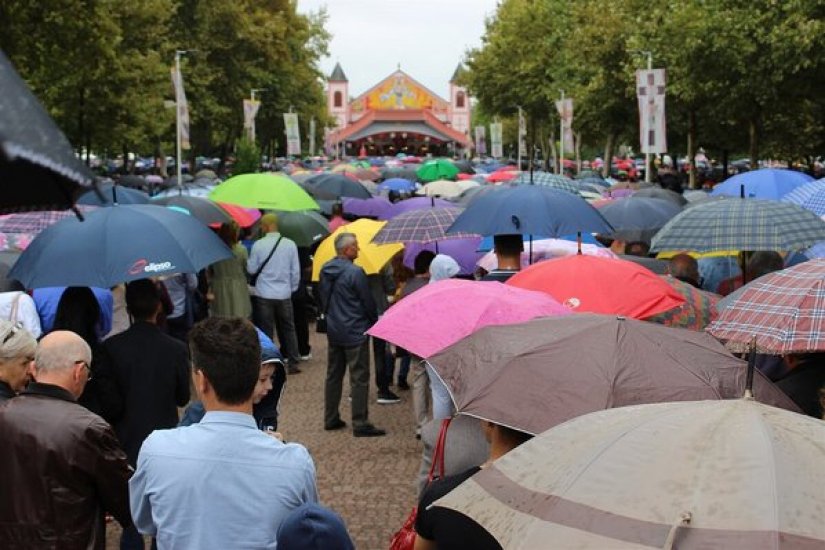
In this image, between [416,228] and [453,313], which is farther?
[416,228]

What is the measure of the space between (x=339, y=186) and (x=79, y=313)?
1352 centimetres

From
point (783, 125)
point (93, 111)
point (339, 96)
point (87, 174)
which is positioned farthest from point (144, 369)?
point (339, 96)

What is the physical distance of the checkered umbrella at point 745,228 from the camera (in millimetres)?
8031

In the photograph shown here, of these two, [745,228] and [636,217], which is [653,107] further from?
[745,228]

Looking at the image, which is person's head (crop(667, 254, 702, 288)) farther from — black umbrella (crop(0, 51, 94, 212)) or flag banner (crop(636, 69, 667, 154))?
flag banner (crop(636, 69, 667, 154))

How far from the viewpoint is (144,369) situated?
586 cm

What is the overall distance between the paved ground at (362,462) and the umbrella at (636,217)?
298 centimetres

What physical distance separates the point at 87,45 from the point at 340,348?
47.6ft

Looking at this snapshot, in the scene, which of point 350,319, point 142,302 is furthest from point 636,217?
point 142,302

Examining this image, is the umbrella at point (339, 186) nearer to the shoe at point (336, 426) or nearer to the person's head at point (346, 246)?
the shoe at point (336, 426)

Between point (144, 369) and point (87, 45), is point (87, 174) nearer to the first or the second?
point (144, 369)

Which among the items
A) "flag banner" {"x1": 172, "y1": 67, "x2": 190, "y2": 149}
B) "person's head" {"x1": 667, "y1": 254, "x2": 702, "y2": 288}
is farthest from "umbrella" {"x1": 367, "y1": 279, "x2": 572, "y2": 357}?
"flag banner" {"x1": 172, "y1": 67, "x2": 190, "y2": 149}

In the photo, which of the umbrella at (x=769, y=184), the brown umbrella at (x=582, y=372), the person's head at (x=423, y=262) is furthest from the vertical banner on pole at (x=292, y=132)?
the brown umbrella at (x=582, y=372)

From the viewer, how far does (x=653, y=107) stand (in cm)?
2416
